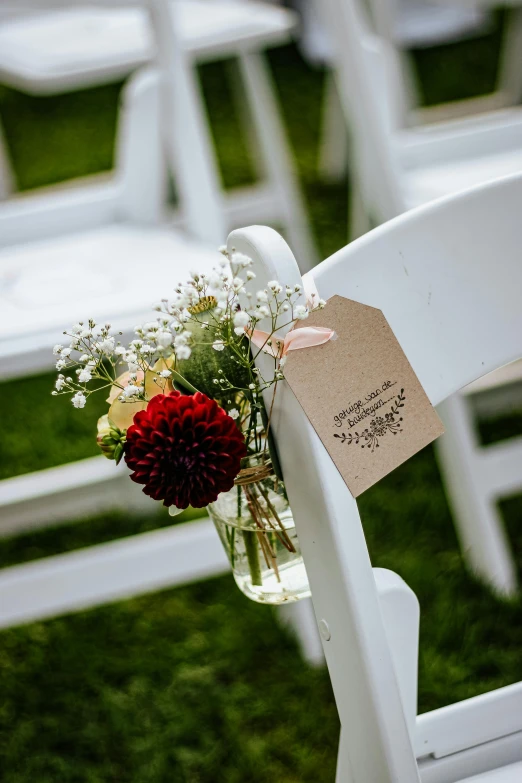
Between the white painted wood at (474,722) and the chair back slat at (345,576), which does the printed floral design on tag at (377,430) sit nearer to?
the chair back slat at (345,576)

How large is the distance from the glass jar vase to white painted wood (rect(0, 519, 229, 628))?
55 cm

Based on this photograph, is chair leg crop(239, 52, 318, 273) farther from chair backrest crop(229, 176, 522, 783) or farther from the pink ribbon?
the pink ribbon

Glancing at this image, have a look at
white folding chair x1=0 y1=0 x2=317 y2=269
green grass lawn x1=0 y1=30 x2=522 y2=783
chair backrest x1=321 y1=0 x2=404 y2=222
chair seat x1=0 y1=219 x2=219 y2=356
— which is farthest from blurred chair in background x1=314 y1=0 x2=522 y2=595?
chair seat x1=0 y1=219 x2=219 y2=356

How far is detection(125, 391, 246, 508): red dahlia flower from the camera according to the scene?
514mm

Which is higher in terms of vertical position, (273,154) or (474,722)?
(273,154)

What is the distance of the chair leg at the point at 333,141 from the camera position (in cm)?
321

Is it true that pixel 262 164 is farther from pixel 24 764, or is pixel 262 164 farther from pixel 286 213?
pixel 24 764

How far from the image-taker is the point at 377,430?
1.85 feet

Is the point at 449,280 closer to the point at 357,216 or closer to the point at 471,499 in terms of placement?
the point at 471,499

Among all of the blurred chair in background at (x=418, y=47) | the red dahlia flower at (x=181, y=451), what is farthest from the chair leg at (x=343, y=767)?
the blurred chair in background at (x=418, y=47)

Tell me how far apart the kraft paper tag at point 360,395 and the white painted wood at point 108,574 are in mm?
742

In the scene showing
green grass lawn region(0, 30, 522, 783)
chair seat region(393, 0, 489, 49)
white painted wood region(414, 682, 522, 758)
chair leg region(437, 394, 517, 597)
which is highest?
chair seat region(393, 0, 489, 49)

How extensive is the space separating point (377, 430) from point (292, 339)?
9 centimetres

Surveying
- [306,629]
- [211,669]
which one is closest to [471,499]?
[306,629]
